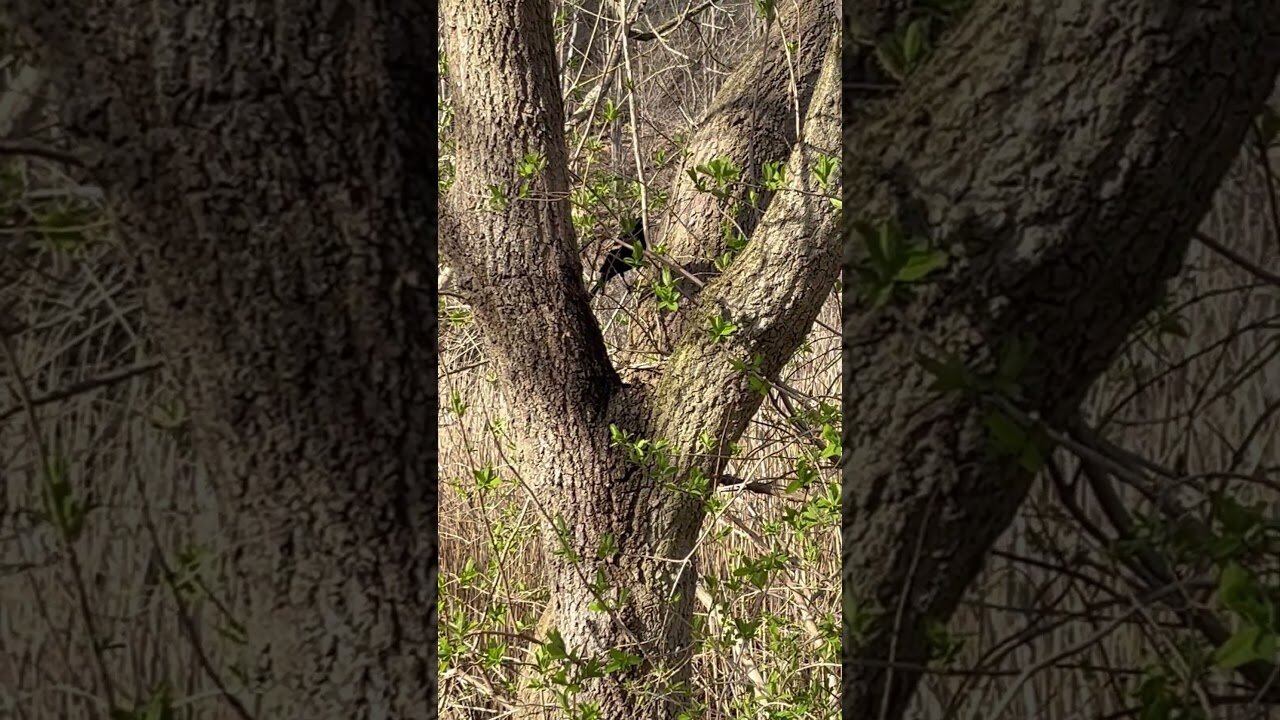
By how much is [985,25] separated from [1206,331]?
245 mm

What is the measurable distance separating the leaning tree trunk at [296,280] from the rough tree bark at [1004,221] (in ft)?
0.92

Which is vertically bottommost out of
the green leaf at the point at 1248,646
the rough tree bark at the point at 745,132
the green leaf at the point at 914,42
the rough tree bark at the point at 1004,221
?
the green leaf at the point at 1248,646

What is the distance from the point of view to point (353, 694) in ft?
2.72

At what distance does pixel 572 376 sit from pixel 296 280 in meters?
1.16

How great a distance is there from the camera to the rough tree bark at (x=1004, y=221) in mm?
746

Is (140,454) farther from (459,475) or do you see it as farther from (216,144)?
(459,475)

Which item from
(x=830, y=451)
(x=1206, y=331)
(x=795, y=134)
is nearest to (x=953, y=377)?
(x=1206, y=331)

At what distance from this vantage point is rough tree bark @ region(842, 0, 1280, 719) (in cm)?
75

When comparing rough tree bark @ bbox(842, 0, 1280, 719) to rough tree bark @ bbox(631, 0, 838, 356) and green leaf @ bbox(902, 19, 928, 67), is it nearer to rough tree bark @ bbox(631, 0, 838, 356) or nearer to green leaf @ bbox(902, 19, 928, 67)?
green leaf @ bbox(902, 19, 928, 67)

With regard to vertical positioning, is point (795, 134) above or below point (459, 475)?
above

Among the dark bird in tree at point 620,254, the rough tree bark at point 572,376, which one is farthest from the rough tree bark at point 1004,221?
the dark bird in tree at point 620,254

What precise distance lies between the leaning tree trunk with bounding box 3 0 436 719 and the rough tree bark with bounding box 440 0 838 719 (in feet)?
3.43

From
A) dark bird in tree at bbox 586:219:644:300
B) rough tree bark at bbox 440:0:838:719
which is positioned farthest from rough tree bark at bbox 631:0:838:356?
rough tree bark at bbox 440:0:838:719

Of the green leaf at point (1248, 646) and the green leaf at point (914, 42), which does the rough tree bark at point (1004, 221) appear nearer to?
the green leaf at point (914, 42)
